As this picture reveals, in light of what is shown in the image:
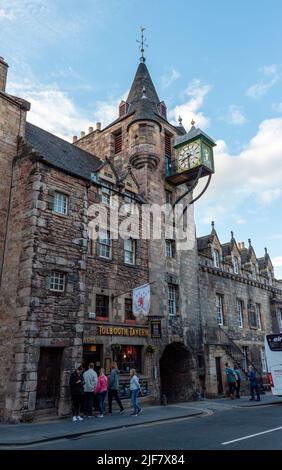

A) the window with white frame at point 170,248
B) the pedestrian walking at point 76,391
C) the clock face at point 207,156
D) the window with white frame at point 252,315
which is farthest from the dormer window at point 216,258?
the pedestrian walking at point 76,391

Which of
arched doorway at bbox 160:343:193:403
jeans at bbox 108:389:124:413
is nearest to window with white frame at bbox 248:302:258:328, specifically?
arched doorway at bbox 160:343:193:403

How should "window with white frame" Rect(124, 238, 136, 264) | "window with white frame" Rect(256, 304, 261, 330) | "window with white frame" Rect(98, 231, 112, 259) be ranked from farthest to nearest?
"window with white frame" Rect(256, 304, 261, 330), "window with white frame" Rect(124, 238, 136, 264), "window with white frame" Rect(98, 231, 112, 259)

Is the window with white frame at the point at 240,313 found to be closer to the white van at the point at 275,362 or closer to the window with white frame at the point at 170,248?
the white van at the point at 275,362

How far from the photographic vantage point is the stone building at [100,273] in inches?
491

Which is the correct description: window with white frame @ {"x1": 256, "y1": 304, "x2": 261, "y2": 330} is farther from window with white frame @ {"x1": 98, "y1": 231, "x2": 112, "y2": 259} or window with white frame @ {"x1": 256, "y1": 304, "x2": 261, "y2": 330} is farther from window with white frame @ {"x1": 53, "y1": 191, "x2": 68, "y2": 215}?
window with white frame @ {"x1": 53, "y1": 191, "x2": 68, "y2": 215}

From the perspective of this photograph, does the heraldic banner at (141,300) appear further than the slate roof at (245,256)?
No

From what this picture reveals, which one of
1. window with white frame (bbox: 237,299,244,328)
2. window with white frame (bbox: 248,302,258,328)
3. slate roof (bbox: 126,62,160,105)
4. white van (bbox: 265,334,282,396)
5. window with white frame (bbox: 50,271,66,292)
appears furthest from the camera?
window with white frame (bbox: 248,302,258,328)

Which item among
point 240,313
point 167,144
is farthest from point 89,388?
point 240,313

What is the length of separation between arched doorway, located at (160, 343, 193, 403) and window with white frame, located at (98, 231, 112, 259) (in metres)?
6.38

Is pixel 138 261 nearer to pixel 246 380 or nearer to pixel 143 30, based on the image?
pixel 246 380

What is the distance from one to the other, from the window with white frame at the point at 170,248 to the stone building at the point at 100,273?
6 cm

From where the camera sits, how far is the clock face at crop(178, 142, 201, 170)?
20453 mm

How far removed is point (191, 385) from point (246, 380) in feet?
17.0
